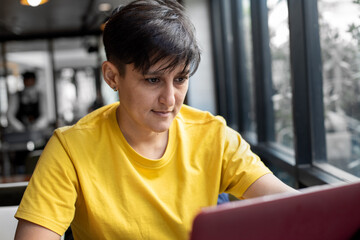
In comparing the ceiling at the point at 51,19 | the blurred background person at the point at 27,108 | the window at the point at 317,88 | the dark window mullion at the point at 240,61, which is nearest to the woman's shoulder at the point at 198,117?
the window at the point at 317,88

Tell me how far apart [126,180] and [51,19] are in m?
8.22

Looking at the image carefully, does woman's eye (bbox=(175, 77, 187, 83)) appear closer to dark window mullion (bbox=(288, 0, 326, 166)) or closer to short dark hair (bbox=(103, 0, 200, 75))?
short dark hair (bbox=(103, 0, 200, 75))

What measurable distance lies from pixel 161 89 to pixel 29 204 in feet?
1.31

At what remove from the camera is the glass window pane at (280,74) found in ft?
10.8

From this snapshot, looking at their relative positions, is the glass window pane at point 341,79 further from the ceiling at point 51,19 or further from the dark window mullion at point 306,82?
the ceiling at point 51,19

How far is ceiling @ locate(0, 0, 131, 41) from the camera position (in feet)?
24.5

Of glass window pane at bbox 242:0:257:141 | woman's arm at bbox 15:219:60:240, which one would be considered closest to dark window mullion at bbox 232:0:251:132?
glass window pane at bbox 242:0:257:141

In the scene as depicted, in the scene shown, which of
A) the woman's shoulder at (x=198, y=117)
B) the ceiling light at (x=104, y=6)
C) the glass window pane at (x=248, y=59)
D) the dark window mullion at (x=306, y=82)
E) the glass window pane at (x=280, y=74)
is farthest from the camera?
the ceiling light at (x=104, y=6)

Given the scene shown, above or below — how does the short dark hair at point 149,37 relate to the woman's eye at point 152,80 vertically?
above

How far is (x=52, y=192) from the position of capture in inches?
40.0

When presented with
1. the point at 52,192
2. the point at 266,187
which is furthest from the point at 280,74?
the point at 52,192

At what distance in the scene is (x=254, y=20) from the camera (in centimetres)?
398

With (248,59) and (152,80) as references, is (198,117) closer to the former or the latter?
(152,80)

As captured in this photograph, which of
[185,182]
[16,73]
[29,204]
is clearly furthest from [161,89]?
[16,73]
